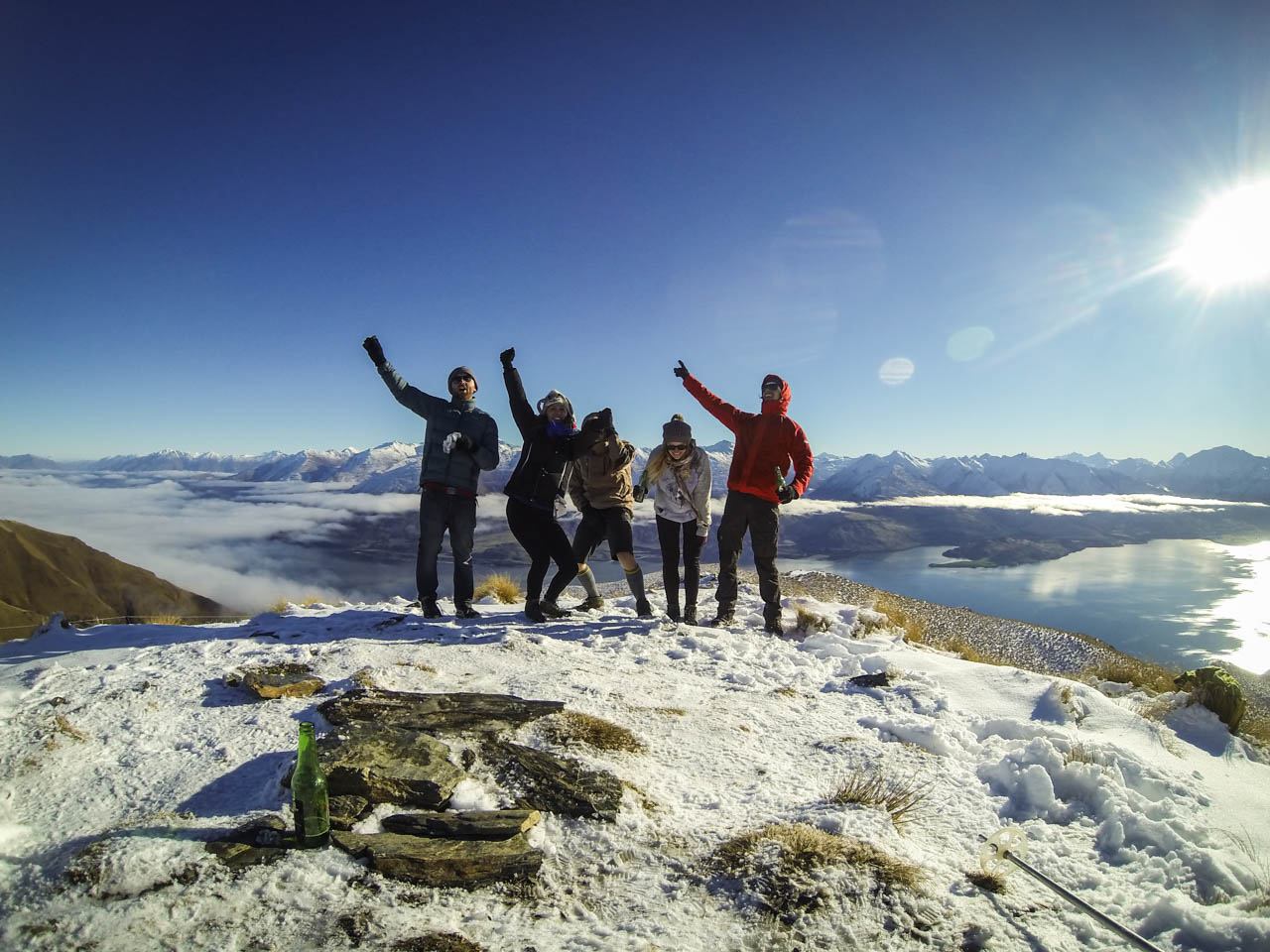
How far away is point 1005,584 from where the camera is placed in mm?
103500

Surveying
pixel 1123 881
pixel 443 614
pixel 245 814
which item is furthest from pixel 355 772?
pixel 443 614

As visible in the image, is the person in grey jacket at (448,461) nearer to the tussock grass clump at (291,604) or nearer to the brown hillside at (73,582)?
the tussock grass clump at (291,604)

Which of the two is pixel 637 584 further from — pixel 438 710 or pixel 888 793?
pixel 888 793

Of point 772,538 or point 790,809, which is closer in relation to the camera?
point 790,809

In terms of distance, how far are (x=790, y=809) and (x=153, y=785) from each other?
11.4 ft

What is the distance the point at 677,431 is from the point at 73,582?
163570 mm

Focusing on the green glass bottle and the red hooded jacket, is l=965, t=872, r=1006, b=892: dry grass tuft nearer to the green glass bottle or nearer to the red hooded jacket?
the green glass bottle

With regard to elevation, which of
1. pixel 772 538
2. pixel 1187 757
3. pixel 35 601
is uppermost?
pixel 772 538

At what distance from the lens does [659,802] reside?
311 centimetres

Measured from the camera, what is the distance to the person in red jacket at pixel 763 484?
7.48m

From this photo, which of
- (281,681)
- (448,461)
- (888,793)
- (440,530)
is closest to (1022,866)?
(888,793)

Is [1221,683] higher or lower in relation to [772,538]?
lower

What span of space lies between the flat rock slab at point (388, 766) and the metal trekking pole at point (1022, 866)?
2707mm

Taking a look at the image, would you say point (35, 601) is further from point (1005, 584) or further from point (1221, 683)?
point (1005, 584)
